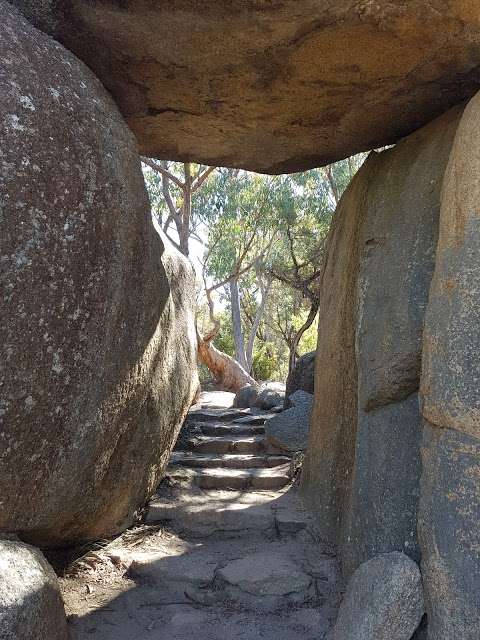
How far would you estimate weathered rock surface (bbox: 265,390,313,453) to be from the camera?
22.0ft

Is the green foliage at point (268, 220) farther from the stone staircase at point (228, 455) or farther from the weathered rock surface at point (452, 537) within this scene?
the weathered rock surface at point (452, 537)

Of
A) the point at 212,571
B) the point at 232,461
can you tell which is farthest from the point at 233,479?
the point at 212,571

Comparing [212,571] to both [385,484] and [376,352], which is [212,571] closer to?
[385,484]

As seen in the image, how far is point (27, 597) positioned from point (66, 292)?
4.35ft

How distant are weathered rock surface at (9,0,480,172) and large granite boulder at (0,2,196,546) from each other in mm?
339

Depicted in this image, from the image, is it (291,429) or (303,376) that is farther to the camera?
(303,376)

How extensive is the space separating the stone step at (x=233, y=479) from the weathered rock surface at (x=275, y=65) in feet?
9.49

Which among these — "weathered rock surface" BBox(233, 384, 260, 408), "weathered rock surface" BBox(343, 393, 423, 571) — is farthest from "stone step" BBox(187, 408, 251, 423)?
"weathered rock surface" BBox(343, 393, 423, 571)

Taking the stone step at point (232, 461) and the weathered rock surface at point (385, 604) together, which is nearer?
the weathered rock surface at point (385, 604)

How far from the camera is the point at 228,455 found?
6887 millimetres

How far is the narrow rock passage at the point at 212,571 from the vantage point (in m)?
3.37

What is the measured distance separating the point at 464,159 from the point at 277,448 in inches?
171

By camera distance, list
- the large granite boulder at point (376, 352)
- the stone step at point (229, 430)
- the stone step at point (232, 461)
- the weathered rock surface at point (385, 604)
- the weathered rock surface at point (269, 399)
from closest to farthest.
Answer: the weathered rock surface at point (385, 604), the large granite boulder at point (376, 352), the stone step at point (232, 461), the stone step at point (229, 430), the weathered rock surface at point (269, 399)

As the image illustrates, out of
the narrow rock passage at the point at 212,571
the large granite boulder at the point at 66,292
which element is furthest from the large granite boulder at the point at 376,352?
the large granite boulder at the point at 66,292
